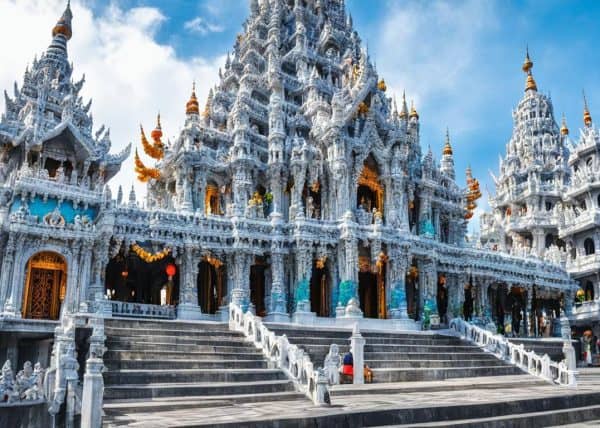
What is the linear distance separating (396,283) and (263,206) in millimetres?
8035

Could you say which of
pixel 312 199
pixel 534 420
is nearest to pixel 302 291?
pixel 312 199

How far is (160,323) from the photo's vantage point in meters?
16.9

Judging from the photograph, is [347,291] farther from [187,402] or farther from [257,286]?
[187,402]

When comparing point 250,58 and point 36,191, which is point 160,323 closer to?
point 36,191

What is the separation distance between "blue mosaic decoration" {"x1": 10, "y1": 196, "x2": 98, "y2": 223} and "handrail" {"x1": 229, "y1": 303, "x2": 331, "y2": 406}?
→ 24.4 feet

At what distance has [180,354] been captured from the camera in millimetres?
14617

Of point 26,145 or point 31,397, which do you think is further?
point 26,145

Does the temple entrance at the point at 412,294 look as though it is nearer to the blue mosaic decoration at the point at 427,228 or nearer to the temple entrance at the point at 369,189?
the blue mosaic decoration at the point at 427,228

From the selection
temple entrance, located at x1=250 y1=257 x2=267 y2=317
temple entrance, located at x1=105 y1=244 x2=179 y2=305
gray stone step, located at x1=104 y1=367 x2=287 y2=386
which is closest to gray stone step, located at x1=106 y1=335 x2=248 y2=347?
gray stone step, located at x1=104 y1=367 x2=287 y2=386

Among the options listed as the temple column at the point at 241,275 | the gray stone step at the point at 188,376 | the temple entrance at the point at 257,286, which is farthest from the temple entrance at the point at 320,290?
the gray stone step at the point at 188,376

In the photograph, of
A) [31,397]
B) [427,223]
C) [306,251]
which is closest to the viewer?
[31,397]

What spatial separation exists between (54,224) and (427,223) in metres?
19.7

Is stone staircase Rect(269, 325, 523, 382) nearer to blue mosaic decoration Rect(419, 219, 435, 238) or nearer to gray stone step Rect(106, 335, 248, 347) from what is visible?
gray stone step Rect(106, 335, 248, 347)

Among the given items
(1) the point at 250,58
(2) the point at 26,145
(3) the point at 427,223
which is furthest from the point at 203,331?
(1) the point at 250,58
